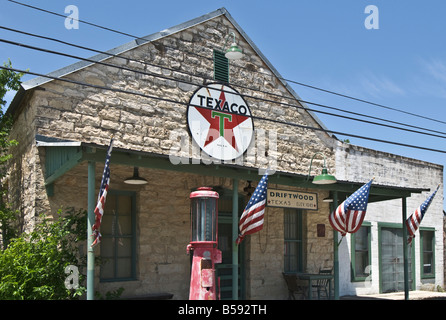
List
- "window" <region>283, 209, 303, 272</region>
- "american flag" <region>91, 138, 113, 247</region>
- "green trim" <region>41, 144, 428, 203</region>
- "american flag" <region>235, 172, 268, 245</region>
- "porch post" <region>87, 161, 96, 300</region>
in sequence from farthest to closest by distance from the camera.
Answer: "window" <region>283, 209, 303, 272</region> → "american flag" <region>235, 172, 268, 245</region> → "green trim" <region>41, 144, 428, 203</region> → "porch post" <region>87, 161, 96, 300</region> → "american flag" <region>91, 138, 113, 247</region>

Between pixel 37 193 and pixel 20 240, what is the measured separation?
42.3 inches

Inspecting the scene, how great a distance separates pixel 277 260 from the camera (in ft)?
41.3

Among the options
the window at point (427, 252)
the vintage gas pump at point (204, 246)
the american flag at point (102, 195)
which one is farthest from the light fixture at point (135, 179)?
the window at point (427, 252)

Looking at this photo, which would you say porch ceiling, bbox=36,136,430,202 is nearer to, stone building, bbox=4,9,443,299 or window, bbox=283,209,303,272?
stone building, bbox=4,9,443,299

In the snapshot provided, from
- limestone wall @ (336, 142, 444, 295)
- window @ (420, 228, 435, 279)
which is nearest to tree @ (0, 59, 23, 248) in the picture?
limestone wall @ (336, 142, 444, 295)

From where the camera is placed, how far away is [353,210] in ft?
34.4

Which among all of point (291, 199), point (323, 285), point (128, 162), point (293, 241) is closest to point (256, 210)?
point (291, 199)

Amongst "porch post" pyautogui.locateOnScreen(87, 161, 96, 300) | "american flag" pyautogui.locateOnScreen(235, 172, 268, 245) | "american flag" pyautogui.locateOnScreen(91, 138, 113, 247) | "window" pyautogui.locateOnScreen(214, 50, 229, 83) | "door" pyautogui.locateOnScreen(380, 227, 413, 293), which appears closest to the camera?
"american flag" pyautogui.locateOnScreen(91, 138, 113, 247)

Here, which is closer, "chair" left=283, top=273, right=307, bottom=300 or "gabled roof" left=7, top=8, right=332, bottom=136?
"gabled roof" left=7, top=8, right=332, bottom=136

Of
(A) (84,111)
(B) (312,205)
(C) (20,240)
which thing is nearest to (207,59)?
(A) (84,111)

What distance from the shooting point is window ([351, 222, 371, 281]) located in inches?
577

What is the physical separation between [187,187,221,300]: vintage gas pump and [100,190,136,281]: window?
2.45m

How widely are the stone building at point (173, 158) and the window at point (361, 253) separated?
33 centimetres
